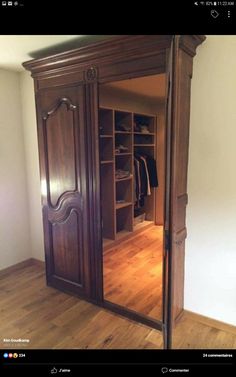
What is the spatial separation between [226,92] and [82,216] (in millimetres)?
1451

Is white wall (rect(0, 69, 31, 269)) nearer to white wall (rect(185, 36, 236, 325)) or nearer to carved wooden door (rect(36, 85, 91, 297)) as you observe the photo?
carved wooden door (rect(36, 85, 91, 297))

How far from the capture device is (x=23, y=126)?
2904mm

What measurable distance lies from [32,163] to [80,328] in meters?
1.78

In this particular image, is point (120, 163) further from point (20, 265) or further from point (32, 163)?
point (20, 265)

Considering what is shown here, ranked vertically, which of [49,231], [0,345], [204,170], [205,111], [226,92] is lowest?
[0,345]

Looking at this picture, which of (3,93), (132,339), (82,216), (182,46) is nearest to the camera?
(182,46)

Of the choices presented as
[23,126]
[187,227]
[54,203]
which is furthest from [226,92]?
[23,126]

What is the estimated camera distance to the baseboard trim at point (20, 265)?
9.36ft

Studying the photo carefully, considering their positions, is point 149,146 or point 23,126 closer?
point 23,126

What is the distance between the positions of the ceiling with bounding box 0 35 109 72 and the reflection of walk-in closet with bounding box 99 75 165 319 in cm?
85

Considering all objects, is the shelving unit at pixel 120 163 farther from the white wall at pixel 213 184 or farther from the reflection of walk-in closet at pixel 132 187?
the white wall at pixel 213 184

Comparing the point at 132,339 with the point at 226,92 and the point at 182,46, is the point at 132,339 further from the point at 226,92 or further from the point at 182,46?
the point at 182,46
